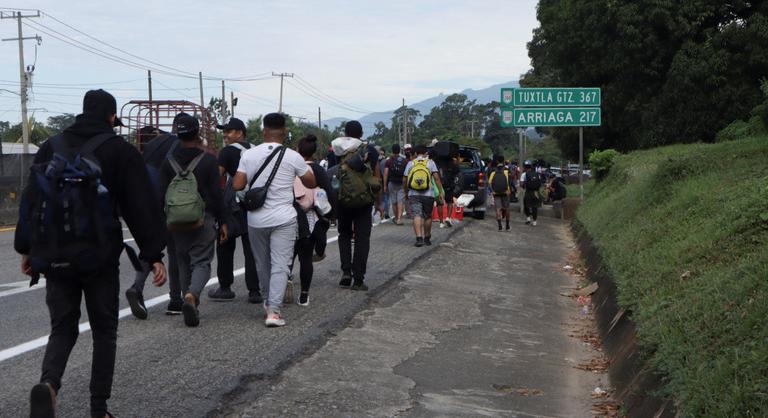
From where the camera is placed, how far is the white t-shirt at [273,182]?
8.29 metres

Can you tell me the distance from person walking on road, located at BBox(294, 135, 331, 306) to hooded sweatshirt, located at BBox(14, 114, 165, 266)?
3.94 meters

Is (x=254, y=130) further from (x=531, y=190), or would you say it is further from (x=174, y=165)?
(x=174, y=165)

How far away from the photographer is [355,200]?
10.6m

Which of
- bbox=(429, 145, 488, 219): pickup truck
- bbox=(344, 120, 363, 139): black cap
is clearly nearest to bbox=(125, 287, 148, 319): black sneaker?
bbox=(344, 120, 363, 139): black cap

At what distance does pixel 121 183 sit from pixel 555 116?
23.0 m

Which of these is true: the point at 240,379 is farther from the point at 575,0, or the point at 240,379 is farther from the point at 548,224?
the point at 575,0

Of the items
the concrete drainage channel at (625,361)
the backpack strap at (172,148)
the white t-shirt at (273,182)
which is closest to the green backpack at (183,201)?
the backpack strap at (172,148)

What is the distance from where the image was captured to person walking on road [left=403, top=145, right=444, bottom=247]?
53.5 ft

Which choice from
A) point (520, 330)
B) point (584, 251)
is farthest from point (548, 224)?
point (520, 330)

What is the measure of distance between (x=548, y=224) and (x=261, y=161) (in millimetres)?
19938

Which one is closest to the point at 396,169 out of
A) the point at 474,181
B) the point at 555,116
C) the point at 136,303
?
the point at 474,181

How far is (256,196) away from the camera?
323 inches

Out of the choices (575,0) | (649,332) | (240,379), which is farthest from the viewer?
(575,0)

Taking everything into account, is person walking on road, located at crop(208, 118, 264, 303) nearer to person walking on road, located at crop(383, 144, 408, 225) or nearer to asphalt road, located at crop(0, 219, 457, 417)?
asphalt road, located at crop(0, 219, 457, 417)
